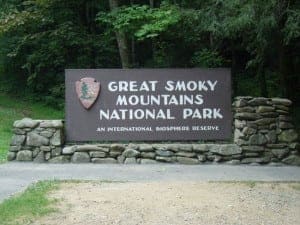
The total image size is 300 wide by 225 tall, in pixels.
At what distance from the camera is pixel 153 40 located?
22203mm

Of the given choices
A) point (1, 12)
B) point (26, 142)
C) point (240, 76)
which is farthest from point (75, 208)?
point (240, 76)

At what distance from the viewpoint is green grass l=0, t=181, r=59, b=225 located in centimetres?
760

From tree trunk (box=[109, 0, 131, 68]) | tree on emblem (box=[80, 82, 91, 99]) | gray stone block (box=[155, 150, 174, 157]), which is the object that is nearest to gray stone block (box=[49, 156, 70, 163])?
tree on emblem (box=[80, 82, 91, 99])

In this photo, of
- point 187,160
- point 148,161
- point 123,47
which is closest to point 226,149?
point 187,160

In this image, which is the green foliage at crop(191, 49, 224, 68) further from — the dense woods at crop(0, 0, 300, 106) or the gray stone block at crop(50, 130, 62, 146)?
the gray stone block at crop(50, 130, 62, 146)

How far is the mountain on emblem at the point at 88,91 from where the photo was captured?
13.1 meters

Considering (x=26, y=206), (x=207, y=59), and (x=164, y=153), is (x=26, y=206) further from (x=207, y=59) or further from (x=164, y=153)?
(x=207, y=59)

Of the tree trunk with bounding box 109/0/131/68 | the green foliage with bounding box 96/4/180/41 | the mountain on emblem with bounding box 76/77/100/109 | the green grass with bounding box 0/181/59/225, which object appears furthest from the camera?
the tree trunk with bounding box 109/0/131/68

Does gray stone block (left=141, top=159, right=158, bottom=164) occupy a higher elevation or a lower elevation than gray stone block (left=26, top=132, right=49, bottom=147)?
lower

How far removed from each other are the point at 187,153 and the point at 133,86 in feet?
6.33

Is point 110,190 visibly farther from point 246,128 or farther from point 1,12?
point 1,12

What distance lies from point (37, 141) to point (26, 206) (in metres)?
4.74

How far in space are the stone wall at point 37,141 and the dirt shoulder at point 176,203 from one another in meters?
2.83

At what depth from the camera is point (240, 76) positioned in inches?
958
